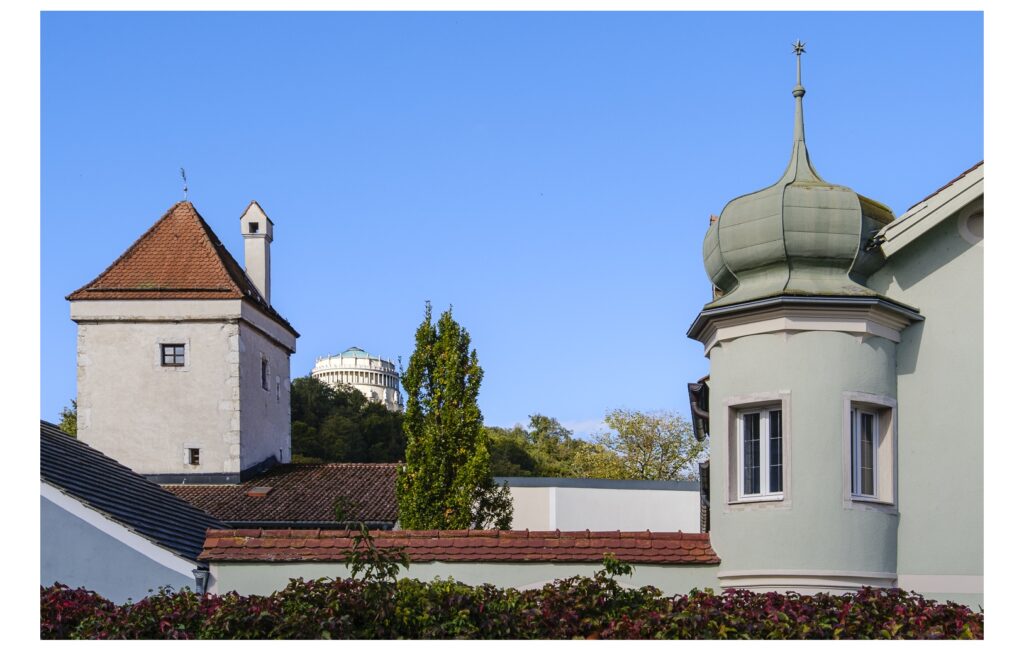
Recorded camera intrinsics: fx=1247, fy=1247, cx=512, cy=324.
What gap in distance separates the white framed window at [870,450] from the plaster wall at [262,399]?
99.0 feet

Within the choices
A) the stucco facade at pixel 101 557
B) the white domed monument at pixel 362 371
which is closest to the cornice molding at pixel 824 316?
the stucco facade at pixel 101 557

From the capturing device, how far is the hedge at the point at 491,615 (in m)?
9.34

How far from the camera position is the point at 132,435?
40.2m

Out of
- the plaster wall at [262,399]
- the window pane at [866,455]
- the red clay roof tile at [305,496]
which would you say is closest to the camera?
the window pane at [866,455]

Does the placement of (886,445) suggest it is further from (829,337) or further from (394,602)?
(394,602)

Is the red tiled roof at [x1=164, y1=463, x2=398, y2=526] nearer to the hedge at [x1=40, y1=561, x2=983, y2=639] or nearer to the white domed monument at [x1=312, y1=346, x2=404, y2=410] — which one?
the hedge at [x1=40, y1=561, x2=983, y2=639]

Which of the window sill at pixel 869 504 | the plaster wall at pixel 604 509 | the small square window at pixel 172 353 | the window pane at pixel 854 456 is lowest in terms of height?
the plaster wall at pixel 604 509

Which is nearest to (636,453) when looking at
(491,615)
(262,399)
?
(262,399)

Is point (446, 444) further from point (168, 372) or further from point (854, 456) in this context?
point (168, 372)

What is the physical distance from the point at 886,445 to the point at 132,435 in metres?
31.8

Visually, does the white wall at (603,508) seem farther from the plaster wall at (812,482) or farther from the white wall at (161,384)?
the plaster wall at (812,482)

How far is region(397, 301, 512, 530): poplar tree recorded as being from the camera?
24.8 metres

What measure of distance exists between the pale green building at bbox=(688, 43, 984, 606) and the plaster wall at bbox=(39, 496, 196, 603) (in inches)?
286

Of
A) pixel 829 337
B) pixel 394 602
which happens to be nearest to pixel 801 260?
pixel 829 337
